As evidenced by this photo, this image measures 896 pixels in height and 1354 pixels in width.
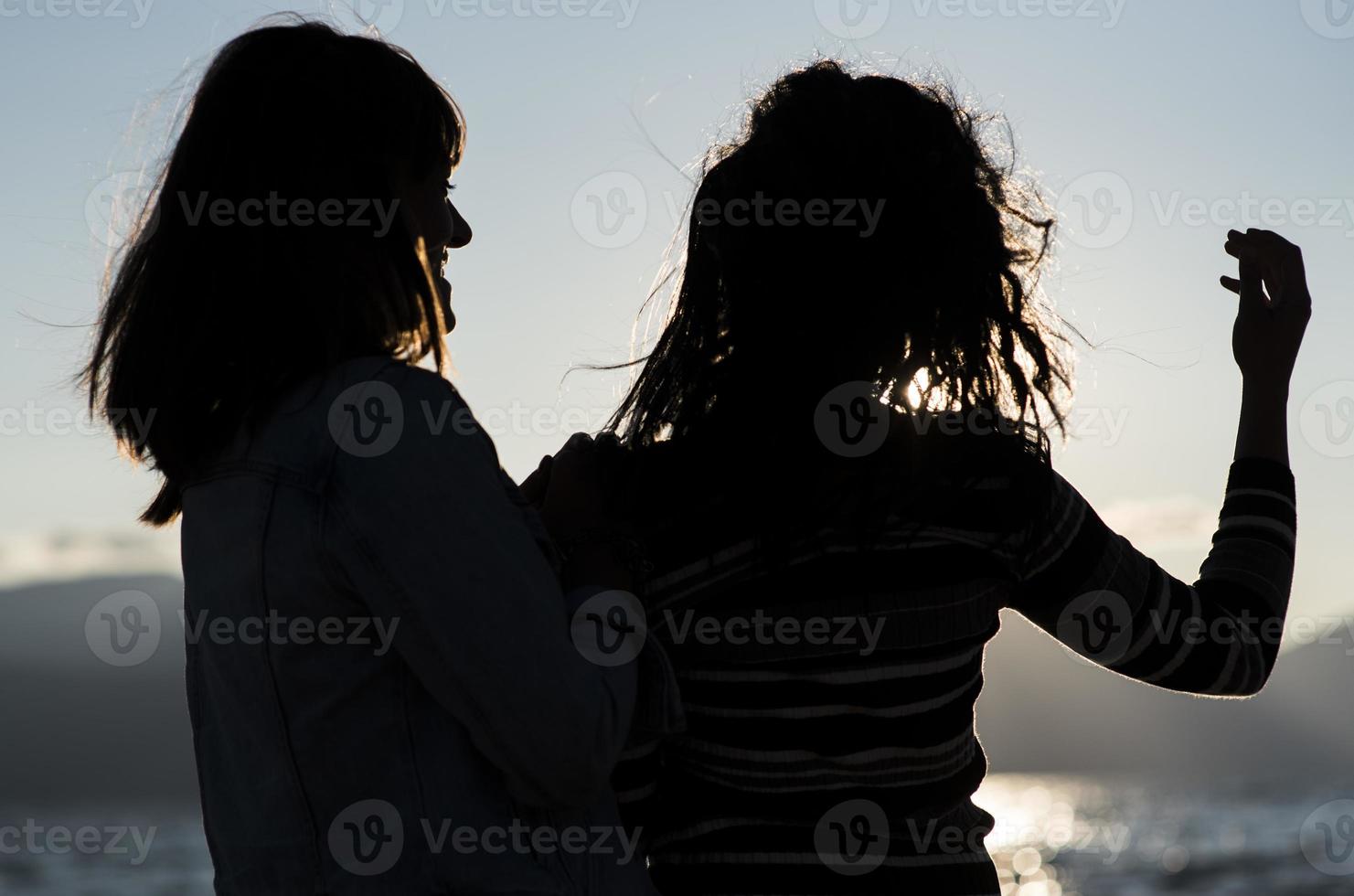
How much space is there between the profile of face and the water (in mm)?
25434

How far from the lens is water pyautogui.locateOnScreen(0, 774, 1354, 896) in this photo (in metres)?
51.9

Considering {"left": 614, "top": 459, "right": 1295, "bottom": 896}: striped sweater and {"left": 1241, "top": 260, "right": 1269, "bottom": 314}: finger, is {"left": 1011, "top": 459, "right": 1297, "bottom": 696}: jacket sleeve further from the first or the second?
{"left": 1241, "top": 260, "right": 1269, "bottom": 314}: finger

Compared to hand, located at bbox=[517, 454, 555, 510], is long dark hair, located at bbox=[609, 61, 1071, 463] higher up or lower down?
higher up

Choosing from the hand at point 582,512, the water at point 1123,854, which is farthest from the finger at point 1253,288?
the water at point 1123,854

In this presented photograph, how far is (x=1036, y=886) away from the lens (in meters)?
54.8

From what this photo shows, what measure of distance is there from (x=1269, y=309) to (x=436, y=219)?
1.54 metres

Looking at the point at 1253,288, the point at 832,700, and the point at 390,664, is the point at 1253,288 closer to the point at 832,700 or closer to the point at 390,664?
the point at 832,700

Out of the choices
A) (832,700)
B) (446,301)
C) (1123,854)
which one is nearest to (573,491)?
(446,301)

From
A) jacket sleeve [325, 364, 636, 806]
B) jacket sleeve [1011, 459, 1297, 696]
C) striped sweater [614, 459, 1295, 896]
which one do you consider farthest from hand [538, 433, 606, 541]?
jacket sleeve [1011, 459, 1297, 696]

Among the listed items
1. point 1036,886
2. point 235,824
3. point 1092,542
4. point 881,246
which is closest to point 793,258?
point 881,246

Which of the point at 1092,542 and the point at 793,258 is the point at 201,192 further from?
the point at 1092,542

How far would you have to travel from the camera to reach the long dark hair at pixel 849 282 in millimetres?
2131

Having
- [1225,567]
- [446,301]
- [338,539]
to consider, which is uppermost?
[446,301]

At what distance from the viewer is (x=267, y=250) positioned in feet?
6.04
